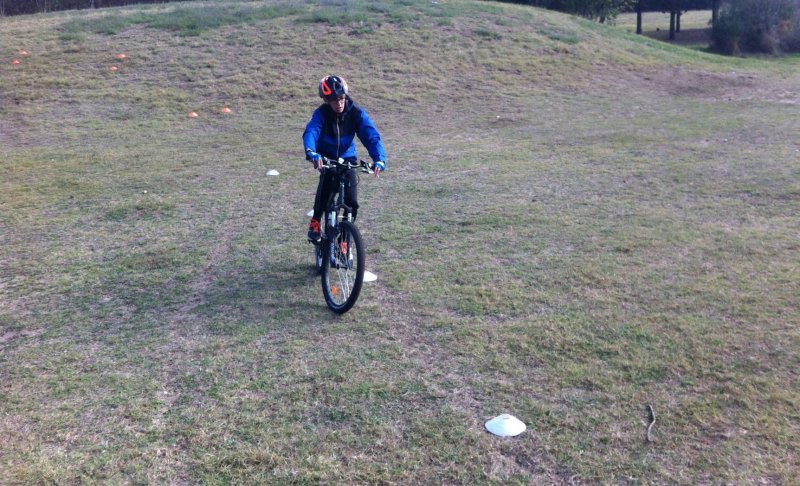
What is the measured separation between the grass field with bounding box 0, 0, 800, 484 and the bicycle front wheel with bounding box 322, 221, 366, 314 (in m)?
0.14

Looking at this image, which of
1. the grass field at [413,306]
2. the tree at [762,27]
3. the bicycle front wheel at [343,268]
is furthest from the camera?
the tree at [762,27]

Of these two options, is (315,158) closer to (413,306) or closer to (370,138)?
(370,138)

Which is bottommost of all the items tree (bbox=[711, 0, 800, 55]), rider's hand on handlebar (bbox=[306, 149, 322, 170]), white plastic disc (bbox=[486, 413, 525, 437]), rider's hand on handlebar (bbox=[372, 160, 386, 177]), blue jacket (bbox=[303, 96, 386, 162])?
white plastic disc (bbox=[486, 413, 525, 437])

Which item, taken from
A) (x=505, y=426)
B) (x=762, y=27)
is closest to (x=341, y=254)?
(x=505, y=426)

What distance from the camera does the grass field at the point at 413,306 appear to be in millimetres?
3586

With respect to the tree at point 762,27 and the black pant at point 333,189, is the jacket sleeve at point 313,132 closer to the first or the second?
the black pant at point 333,189

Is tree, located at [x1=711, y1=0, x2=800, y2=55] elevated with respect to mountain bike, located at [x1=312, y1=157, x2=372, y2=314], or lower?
elevated

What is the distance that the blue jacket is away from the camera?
5465 mm

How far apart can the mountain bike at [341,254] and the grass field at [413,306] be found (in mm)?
169

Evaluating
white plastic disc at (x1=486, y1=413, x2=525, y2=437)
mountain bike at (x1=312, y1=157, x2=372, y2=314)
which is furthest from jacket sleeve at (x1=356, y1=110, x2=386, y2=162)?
white plastic disc at (x1=486, y1=413, x2=525, y2=437)

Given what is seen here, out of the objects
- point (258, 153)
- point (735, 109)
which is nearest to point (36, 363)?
point (258, 153)

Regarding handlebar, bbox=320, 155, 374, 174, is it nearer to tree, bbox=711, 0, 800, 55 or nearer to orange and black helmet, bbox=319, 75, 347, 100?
orange and black helmet, bbox=319, 75, 347, 100

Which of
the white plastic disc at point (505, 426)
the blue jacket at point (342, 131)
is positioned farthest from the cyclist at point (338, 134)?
the white plastic disc at point (505, 426)

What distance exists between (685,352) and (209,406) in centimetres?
287
